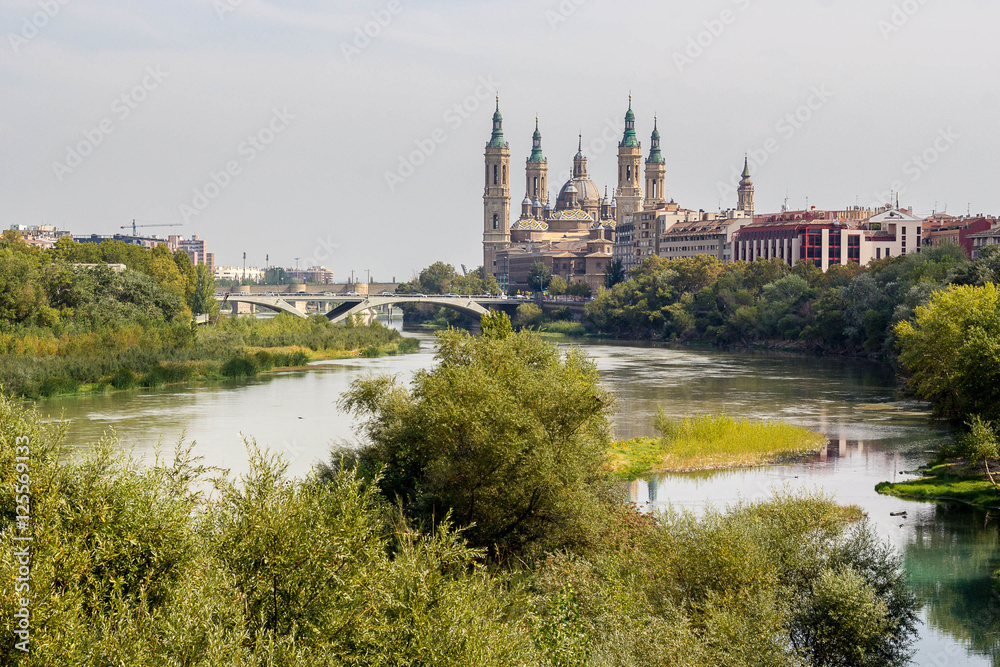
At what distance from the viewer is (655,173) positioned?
116 metres

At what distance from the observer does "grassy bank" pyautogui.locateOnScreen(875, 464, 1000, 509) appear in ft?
56.2

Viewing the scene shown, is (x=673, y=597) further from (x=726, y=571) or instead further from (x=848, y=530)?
(x=848, y=530)

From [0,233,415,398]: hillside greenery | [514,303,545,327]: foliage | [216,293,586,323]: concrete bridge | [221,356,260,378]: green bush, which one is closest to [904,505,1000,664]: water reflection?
[0,233,415,398]: hillside greenery

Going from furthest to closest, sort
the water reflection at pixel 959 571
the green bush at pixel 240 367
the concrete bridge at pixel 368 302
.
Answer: the concrete bridge at pixel 368 302 < the green bush at pixel 240 367 < the water reflection at pixel 959 571

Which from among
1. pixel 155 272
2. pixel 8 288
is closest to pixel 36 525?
pixel 8 288

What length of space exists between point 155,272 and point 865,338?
2819 cm

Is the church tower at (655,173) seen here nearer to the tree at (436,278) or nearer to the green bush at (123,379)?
the tree at (436,278)

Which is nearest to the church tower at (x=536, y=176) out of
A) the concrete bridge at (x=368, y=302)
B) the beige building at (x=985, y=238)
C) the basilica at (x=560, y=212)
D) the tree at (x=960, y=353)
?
the basilica at (x=560, y=212)

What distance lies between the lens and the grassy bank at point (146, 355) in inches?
1205

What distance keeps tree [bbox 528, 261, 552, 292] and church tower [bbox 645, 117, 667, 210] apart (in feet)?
54.8

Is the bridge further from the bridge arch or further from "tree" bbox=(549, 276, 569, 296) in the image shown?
"tree" bbox=(549, 276, 569, 296)

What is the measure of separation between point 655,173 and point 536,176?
18055 millimetres

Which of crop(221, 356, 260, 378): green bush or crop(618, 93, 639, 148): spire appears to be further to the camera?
crop(618, 93, 639, 148): spire

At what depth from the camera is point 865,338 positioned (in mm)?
42531
